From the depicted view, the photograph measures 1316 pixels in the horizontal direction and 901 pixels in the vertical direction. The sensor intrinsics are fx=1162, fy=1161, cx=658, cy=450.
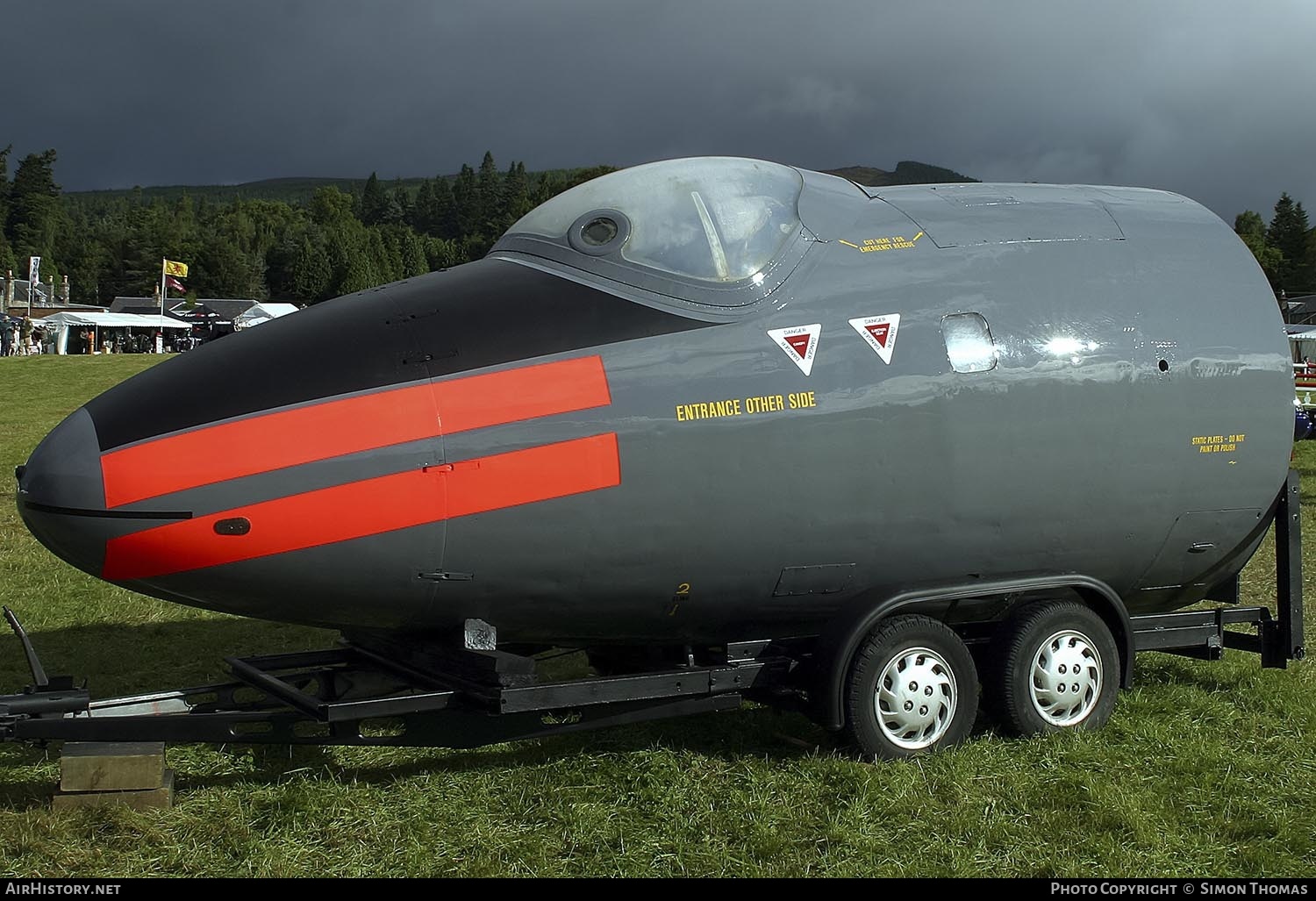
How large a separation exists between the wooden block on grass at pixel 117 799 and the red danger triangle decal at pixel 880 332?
3.97 m

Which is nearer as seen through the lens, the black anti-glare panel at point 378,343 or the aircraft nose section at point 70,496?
the aircraft nose section at point 70,496

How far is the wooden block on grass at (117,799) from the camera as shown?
17.4ft

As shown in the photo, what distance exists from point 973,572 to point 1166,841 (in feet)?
5.19

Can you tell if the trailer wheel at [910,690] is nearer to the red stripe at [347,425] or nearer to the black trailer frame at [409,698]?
the black trailer frame at [409,698]

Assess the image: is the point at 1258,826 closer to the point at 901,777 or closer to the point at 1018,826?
the point at 1018,826

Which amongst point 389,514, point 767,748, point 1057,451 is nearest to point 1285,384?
point 1057,451

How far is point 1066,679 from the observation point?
6344 mm

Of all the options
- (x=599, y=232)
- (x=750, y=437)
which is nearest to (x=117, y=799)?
(x=750, y=437)

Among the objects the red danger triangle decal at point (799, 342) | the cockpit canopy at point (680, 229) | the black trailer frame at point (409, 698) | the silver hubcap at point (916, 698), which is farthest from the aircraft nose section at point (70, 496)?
the silver hubcap at point (916, 698)

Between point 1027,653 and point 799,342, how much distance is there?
2123 mm

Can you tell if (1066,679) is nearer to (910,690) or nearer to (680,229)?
(910,690)

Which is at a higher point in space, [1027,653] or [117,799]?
[1027,653]

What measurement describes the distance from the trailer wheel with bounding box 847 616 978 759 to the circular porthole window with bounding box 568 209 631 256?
2.35 metres

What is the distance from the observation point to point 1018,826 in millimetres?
5258
